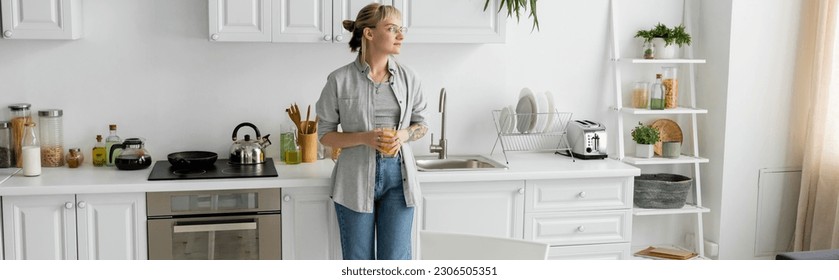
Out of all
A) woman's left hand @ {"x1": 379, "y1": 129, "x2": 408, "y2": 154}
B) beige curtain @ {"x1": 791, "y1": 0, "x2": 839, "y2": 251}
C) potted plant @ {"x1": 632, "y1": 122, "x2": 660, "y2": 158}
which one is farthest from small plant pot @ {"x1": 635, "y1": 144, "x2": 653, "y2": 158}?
woman's left hand @ {"x1": 379, "y1": 129, "x2": 408, "y2": 154}

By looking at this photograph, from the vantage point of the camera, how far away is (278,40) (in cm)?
365

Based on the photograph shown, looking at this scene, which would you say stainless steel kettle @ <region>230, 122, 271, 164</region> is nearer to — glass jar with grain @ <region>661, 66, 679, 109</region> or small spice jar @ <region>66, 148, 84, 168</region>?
small spice jar @ <region>66, 148, 84, 168</region>

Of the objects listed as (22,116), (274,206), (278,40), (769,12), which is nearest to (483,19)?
(278,40)

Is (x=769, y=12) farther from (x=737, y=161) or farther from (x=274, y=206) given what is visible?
(x=274, y=206)

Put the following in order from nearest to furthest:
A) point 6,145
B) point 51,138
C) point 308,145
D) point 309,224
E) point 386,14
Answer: point 386,14
point 309,224
point 6,145
point 51,138
point 308,145

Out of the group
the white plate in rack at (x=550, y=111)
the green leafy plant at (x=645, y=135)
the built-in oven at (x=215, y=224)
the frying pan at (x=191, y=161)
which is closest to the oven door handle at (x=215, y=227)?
the built-in oven at (x=215, y=224)

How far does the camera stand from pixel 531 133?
4.06m

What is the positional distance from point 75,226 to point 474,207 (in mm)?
1577

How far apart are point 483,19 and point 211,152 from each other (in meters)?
1.32

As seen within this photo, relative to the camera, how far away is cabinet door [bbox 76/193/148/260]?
11.1ft

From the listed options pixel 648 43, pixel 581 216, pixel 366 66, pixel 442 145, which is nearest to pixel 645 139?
pixel 648 43

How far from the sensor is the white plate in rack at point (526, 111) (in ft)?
13.2

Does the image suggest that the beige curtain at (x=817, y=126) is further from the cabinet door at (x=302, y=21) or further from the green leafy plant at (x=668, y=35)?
the cabinet door at (x=302, y=21)

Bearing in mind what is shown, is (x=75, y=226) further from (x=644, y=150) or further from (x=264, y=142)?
(x=644, y=150)
